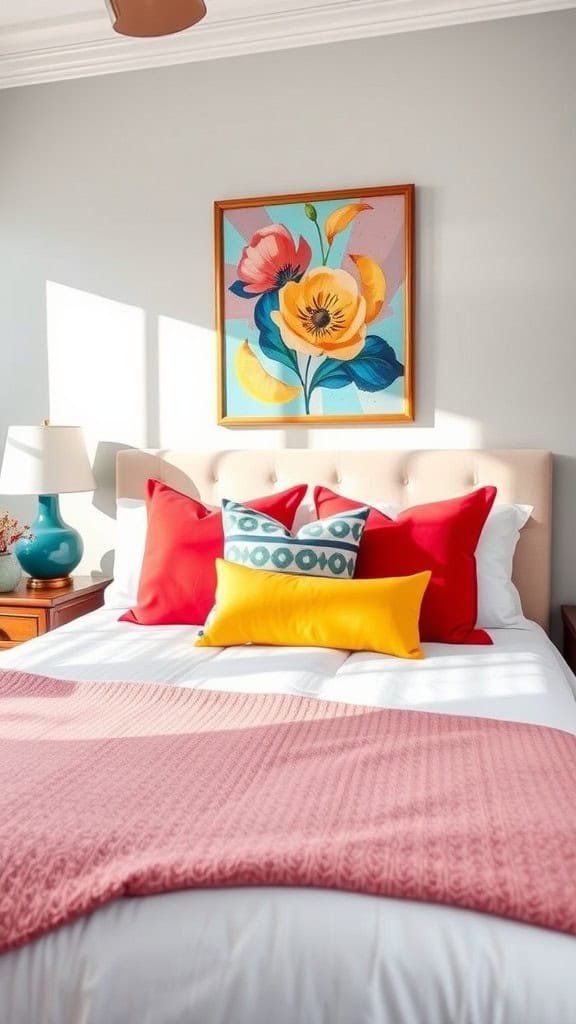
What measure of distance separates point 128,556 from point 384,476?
3.05 feet

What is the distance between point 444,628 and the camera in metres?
2.50

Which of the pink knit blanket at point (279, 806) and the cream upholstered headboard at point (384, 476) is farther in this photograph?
the cream upholstered headboard at point (384, 476)

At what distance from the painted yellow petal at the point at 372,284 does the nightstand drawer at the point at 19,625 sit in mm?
1548

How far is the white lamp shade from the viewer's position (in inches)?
123

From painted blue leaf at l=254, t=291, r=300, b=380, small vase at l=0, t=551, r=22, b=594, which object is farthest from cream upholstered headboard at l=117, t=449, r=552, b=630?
small vase at l=0, t=551, r=22, b=594

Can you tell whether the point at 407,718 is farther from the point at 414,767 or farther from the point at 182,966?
the point at 182,966

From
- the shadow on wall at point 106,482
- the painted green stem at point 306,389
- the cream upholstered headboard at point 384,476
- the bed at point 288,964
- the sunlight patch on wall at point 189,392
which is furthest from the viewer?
the shadow on wall at point 106,482

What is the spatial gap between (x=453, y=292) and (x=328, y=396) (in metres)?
0.56

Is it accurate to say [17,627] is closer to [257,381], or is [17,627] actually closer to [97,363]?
[97,363]

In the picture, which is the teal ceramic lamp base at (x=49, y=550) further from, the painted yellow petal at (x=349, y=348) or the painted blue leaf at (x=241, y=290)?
the painted yellow petal at (x=349, y=348)

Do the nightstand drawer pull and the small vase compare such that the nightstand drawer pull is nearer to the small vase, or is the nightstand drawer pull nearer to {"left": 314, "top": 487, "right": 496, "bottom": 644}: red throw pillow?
the small vase

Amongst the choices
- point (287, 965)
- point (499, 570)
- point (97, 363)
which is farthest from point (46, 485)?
point (287, 965)

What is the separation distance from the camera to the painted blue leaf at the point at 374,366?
3059 millimetres

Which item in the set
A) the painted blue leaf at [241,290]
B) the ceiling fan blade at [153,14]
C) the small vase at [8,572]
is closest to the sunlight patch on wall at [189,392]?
the painted blue leaf at [241,290]
